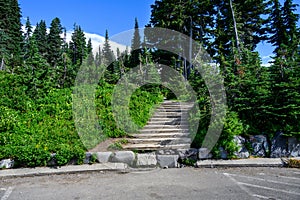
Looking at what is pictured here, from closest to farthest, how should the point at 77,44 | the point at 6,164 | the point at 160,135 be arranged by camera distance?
the point at 6,164 → the point at 160,135 → the point at 77,44

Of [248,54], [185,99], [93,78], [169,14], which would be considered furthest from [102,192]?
[169,14]

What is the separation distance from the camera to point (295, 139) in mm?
6137

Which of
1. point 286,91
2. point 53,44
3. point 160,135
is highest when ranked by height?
point 53,44

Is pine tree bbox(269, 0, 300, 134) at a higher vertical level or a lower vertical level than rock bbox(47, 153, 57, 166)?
higher

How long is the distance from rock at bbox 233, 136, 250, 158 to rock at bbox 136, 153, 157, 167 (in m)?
2.24

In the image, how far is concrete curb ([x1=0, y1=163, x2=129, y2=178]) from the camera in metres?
4.85

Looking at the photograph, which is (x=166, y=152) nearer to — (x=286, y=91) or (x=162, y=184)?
(x=162, y=184)

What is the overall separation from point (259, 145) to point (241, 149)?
58cm

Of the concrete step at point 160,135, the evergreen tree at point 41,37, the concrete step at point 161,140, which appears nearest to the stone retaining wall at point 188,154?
the concrete step at point 161,140

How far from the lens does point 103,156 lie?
561 centimetres

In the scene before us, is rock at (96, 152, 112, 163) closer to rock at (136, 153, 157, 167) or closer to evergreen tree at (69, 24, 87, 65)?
rock at (136, 153, 157, 167)

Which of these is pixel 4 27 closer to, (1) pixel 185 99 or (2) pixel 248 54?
(1) pixel 185 99

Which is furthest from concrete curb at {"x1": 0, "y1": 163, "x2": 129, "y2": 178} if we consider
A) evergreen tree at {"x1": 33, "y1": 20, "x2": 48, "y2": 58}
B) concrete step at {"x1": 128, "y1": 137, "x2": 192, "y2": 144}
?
evergreen tree at {"x1": 33, "y1": 20, "x2": 48, "y2": 58}

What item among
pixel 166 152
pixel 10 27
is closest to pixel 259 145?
pixel 166 152
